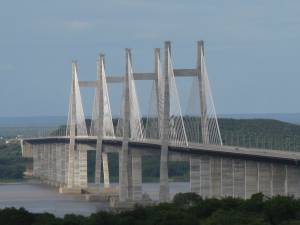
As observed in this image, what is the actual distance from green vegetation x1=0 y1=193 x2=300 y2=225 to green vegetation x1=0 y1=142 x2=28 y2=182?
53.3m

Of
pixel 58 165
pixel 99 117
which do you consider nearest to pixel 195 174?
pixel 99 117

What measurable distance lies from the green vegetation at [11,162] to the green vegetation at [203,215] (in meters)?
53.3

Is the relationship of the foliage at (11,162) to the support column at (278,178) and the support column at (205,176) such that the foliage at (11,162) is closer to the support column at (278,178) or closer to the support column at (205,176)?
the support column at (205,176)

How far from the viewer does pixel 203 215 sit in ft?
134

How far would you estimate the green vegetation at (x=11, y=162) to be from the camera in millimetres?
96875

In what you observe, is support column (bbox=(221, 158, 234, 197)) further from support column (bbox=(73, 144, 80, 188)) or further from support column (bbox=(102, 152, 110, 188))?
support column (bbox=(73, 144, 80, 188))

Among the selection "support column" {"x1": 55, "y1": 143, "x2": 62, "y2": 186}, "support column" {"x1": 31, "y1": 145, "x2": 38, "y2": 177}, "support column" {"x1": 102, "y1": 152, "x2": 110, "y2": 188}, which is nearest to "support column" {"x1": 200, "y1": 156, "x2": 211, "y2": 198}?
"support column" {"x1": 102, "y1": 152, "x2": 110, "y2": 188}

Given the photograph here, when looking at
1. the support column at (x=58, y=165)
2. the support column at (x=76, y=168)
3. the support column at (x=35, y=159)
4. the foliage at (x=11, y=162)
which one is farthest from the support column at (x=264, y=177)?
the foliage at (x=11, y=162)

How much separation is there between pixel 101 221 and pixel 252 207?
14.3 feet

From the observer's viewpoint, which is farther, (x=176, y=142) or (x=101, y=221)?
(x=176, y=142)

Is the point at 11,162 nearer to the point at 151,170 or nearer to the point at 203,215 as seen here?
the point at 151,170

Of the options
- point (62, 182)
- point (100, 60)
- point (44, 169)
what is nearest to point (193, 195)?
point (100, 60)

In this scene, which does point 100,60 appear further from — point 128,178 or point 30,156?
point 30,156

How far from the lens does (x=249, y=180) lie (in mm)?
49188
